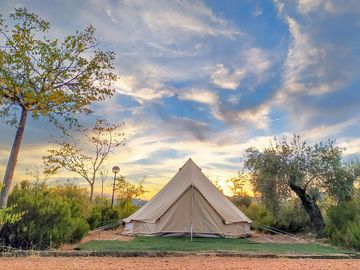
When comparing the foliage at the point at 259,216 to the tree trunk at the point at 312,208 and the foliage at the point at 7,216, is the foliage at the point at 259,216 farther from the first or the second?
the foliage at the point at 7,216

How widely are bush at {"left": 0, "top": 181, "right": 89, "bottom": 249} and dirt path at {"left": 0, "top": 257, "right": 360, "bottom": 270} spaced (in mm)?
1349

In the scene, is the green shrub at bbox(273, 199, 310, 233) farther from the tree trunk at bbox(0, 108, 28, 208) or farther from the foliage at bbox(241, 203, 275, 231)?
the tree trunk at bbox(0, 108, 28, 208)

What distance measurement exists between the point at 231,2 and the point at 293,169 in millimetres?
6109

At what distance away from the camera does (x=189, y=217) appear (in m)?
11.2

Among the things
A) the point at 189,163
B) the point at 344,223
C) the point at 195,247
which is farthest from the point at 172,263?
the point at 189,163

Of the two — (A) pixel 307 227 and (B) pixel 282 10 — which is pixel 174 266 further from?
(A) pixel 307 227

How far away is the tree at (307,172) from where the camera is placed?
487 inches

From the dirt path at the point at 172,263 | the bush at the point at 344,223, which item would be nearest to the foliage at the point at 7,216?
the dirt path at the point at 172,263

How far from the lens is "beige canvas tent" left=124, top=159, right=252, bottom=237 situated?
11.1 meters

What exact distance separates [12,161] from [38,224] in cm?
155

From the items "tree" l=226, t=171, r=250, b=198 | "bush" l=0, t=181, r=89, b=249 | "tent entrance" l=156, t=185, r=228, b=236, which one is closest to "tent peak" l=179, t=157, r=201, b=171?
"tent entrance" l=156, t=185, r=228, b=236

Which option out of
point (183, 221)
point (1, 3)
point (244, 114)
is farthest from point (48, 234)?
point (244, 114)

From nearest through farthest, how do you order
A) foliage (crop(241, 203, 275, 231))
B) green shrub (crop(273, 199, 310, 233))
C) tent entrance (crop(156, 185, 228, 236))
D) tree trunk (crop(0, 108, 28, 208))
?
1. tree trunk (crop(0, 108, 28, 208))
2. tent entrance (crop(156, 185, 228, 236))
3. green shrub (crop(273, 199, 310, 233))
4. foliage (crop(241, 203, 275, 231))

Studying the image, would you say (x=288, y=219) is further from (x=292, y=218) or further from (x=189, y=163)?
(x=189, y=163)
